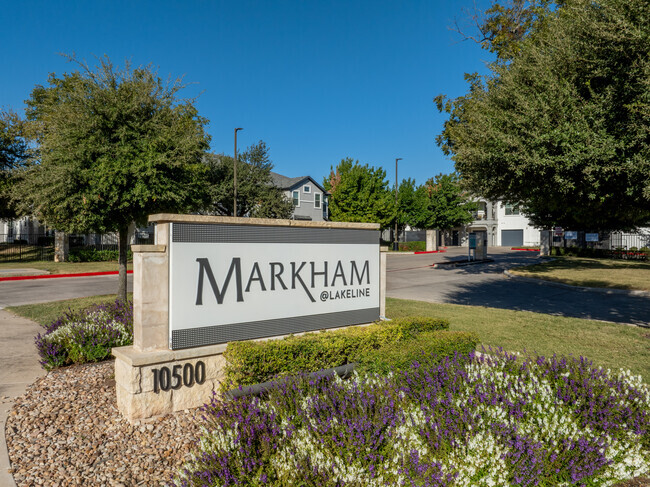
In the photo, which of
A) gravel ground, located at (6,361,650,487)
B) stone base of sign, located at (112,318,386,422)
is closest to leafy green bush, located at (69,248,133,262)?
gravel ground, located at (6,361,650,487)

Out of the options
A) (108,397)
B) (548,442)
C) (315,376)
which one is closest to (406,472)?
(548,442)

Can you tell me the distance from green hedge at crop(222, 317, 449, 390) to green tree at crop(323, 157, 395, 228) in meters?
39.1

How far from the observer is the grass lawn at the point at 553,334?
6609 millimetres

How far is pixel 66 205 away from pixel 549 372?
9.75 meters

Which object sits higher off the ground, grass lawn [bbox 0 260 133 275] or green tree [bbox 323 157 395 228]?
green tree [bbox 323 157 395 228]

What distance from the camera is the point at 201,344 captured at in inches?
183

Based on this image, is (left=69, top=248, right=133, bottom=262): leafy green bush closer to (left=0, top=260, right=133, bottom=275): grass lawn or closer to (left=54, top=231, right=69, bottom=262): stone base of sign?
(left=54, top=231, right=69, bottom=262): stone base of sign

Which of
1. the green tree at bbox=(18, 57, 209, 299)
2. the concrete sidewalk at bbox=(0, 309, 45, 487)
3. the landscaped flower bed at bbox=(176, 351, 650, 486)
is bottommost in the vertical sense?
the concrete sidewalk at bbox=(0, 309, 45, 487)

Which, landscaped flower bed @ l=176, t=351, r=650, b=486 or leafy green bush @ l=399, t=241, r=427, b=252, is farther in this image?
leafy green bush @ l=399, t=241, r=427, b=252

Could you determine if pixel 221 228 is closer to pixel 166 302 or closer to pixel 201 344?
pixel 166 302

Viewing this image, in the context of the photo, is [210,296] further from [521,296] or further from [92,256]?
[92,256]

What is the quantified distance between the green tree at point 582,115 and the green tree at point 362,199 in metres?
35.9

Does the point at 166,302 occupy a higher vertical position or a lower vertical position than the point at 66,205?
lower

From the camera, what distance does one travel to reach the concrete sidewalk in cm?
375
